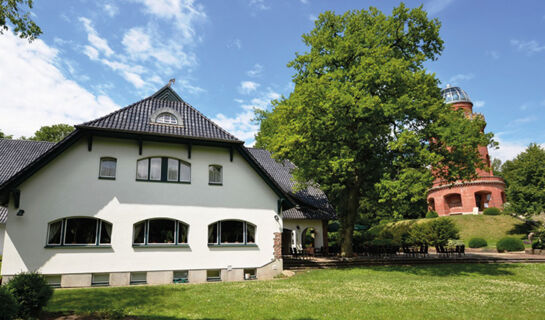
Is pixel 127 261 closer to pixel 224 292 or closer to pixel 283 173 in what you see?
pixel 224 292

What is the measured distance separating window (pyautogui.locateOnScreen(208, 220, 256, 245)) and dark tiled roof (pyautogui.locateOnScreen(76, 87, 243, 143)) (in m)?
4.35

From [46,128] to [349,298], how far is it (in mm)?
50766

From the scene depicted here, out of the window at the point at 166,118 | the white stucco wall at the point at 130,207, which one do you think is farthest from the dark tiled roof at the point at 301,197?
the window at the point at 166,118

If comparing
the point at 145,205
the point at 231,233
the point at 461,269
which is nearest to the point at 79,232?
the point at 145,205

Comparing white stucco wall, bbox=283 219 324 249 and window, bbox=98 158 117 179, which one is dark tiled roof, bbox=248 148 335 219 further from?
window, bbox=98 158 117 179

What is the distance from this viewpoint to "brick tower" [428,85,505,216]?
45531 mm

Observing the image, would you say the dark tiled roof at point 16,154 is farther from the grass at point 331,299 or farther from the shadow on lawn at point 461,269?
the shadow on lawn at point 461,269

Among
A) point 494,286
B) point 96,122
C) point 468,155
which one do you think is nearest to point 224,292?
point 96,122

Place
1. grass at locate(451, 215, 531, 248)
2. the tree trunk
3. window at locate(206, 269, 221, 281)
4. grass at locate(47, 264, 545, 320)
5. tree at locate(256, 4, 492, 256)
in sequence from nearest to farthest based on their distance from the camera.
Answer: grass at locate(47, 264, 545, 320), window at locate(206, 269, 221, 281), tree at locate(256, 4, 492, 256), the tree trunk, grass at locate(451, 215, 531, 248)

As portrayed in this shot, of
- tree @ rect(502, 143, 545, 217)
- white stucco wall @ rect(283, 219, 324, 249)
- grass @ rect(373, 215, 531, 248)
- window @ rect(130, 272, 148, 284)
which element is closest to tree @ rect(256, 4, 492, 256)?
white stucco wall @ rect(283, 219, 324, 249)

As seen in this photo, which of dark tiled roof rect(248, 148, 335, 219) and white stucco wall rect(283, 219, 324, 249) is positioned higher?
dark tiled roof rect(248, 148, 335, 219)

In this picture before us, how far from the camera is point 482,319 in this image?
350 inches

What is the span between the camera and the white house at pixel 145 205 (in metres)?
13.6

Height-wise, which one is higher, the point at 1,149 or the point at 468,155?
the point at 1,149
